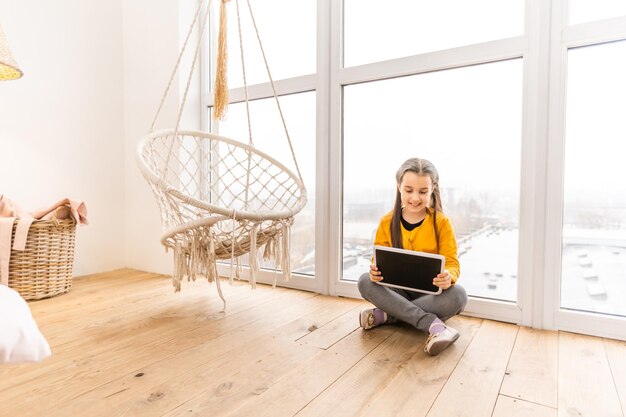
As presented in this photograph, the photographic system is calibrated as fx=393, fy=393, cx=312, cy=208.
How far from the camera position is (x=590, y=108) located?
1.32 meters

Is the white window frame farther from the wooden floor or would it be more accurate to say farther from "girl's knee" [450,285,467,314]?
"girl's knee" [450,285,467,314]

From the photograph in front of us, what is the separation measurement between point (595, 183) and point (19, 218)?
86.2 inches

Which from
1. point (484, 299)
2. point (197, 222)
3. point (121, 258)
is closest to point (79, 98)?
point (121, 258)

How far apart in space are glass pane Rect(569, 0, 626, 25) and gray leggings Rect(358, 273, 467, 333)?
989 mm

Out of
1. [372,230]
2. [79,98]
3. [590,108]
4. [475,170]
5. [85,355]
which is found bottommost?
[85,355]

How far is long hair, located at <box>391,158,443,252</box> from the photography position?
1.33 m

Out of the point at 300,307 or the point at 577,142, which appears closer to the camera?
the point at 577,142

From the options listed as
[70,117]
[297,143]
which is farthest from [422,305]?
[70,117]

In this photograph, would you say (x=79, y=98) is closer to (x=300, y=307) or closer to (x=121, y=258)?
(x=121, y=258)

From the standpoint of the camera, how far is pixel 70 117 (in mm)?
2109

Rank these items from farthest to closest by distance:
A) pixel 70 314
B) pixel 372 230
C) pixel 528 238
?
pixel 372 230
pixel 70 314
pixel 528 238

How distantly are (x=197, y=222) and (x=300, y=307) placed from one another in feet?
1.98

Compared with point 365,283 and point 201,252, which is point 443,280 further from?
point 201,252

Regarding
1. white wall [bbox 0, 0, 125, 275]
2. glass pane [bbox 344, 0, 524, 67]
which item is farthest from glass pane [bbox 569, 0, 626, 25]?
white wall [bbox 0, 0, 125, 275]
